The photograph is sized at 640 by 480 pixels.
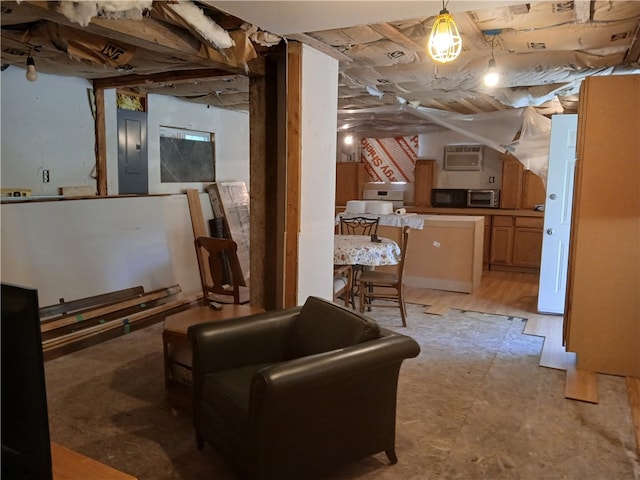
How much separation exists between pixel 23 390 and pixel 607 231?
359 cm

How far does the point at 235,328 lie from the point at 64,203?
240cm

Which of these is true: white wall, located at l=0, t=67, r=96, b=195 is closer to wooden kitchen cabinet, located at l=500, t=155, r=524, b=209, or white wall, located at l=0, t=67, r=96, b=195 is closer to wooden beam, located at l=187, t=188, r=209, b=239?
wooden beam, located at l=187, t=188, r=209, b=239

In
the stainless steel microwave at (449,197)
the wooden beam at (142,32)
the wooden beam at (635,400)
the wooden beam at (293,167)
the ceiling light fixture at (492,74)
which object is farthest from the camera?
the stainless steel microwave at (449,197)

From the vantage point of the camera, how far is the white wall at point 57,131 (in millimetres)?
3934

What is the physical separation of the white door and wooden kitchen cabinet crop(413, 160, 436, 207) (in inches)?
126

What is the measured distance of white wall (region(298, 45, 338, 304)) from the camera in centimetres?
340

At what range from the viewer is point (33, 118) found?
161 inches

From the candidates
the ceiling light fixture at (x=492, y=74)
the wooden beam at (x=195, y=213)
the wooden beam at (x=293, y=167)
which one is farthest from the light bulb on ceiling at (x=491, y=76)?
the wooden beam at (x=195, y=213)

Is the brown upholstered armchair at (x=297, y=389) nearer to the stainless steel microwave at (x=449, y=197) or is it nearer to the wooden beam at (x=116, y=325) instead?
the wooden beam at (x=116, y=325)

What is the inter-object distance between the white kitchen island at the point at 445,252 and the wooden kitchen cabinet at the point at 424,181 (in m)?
2.00

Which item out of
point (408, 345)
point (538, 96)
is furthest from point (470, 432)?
point (538, 96)

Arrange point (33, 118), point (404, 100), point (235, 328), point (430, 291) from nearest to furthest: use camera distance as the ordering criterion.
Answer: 1. point (235, 328)
2. point (33, 118)
3. point (404, 100)
4. point (430, 291)

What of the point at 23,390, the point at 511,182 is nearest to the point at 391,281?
the point at 511,182

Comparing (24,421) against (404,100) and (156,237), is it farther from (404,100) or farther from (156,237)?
(404,100)
